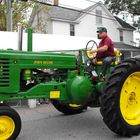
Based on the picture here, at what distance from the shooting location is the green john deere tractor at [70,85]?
631 cm

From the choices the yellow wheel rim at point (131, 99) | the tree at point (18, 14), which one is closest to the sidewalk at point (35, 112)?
the yellow wheel rim at point (131, 99)

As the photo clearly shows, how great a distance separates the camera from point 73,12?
1465 inches

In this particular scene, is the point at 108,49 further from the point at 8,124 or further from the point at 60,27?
the point at 60,27

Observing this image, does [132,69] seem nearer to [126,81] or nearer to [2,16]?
[126,81]

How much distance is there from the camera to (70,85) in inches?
271

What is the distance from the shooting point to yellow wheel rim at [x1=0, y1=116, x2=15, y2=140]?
6.03 metres

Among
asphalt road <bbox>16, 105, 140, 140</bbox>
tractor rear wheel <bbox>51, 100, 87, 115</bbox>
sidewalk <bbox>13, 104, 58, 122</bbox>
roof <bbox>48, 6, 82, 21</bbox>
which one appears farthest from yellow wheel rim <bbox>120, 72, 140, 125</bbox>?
roof <bbox>48, 6, 82, 21</bbox>

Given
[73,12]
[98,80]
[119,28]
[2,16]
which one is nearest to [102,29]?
[98,80]

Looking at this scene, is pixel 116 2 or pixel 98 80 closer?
pixel 98 80

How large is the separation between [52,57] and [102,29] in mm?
1257

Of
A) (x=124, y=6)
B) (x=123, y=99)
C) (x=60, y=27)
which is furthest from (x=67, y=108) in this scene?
(x=124, y=6)

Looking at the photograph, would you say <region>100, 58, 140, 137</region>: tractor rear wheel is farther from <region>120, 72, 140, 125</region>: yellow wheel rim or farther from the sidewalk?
the sidewalk

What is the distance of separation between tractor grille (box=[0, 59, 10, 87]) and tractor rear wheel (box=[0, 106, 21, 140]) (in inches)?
17.9

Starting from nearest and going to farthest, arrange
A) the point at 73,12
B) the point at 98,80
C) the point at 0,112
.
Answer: the point at 0,112
the point at 98,80
the point at 73,12
